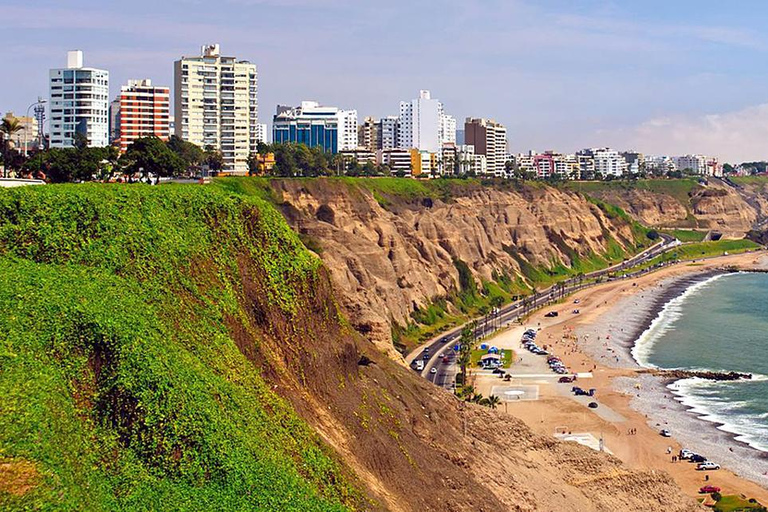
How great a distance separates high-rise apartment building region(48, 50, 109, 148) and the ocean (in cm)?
7434

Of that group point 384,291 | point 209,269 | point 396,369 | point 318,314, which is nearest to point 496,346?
point 384,291

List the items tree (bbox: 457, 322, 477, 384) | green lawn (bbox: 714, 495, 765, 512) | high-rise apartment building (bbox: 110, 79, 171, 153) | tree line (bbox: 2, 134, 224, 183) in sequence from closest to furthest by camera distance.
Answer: green lawn (bbox: 714, 495, 765, 512) → tree line (bbox: 2, 134, 224, 183) → tree (bbox: 457, 322, 477, 384) → high-rise apartment building (bbox: 110, 79, 171, 153)

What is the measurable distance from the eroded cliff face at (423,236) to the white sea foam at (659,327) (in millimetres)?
23545

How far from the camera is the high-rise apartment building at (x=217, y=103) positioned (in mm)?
140000

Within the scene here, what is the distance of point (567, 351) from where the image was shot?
104 m

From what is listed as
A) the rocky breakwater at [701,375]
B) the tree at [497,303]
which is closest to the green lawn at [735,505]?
the rocky breakwater at [701,375]

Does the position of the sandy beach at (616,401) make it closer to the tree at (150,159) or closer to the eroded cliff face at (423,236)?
the eroded cliff face at (423,236)

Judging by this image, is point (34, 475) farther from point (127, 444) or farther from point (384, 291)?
point (384, 291)

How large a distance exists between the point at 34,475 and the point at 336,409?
18.6m

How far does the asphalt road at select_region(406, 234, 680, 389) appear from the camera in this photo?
86.4 metres

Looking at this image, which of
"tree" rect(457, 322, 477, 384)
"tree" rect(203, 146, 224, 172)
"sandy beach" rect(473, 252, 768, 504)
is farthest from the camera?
"tree" rect(203, 146, 224, 172)

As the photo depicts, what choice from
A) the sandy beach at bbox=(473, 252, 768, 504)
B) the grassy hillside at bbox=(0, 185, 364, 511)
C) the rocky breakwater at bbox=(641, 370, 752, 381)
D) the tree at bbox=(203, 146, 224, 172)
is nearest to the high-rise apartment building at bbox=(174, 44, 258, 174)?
the tree at bbox=(203, 146, 224, 172)

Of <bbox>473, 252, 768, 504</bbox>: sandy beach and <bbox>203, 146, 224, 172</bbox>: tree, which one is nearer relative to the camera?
<bbox>473, 252, 768, 504</bbox>: sandy beach

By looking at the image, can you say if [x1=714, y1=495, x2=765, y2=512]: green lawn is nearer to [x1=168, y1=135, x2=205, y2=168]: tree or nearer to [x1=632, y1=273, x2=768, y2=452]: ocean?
→ [x1=632, y1=273, x2=768, y2=452]: ocean
